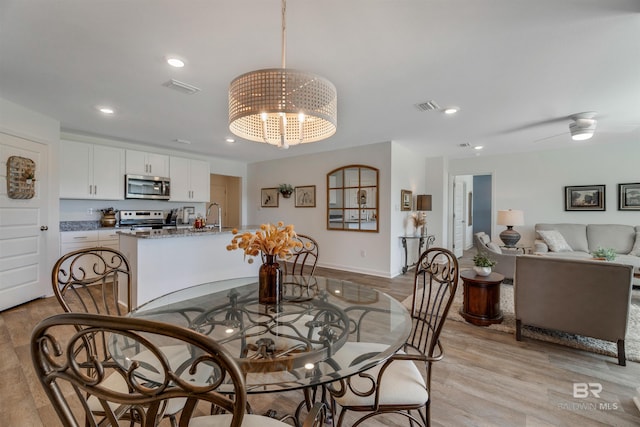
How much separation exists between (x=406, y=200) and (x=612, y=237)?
11.2ft

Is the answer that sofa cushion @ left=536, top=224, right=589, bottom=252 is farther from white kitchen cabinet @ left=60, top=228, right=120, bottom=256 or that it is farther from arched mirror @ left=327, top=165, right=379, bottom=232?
white kitchen cabinet @ left=60, top=228, right=120, bottom=256

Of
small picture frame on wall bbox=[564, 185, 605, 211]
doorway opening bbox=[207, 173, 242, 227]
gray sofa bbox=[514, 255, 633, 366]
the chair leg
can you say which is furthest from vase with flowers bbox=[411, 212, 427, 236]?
doorway opening bbox=[207, 173, 242, 227]

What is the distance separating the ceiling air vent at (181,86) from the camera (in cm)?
260

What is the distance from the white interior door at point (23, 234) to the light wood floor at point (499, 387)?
823 mm

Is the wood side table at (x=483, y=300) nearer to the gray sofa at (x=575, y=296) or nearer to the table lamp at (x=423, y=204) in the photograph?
the gray sofa at (x=575, y=296)

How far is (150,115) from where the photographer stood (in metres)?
3.54

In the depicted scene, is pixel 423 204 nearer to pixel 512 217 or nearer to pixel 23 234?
pixel 512 217

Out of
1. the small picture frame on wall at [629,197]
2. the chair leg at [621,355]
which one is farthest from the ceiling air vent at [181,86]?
the small picture frame on wall at [629,197]

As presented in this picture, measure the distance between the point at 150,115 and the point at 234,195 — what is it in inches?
156

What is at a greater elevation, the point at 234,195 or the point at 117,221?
the point at 234,195

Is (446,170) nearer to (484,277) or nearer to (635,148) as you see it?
(635,148)

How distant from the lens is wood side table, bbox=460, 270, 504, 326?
116 inches

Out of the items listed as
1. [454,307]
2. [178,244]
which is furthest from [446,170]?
[178,244]

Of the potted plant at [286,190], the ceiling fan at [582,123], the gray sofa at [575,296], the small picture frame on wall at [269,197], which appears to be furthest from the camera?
the small picture frame on wall at [269,197]
